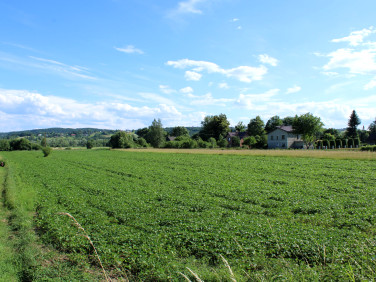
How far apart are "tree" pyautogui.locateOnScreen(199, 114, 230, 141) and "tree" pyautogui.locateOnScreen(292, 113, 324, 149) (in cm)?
4033

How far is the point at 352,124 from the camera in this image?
97438mm

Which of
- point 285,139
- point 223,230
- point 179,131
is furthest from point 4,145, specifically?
point 223,230

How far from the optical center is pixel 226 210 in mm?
12445

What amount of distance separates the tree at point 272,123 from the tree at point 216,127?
65.0 feet

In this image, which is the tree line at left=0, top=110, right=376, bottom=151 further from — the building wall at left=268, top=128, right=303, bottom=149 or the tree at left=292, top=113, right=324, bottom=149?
the building wall at left=268, top=128, right=303, bottom=149

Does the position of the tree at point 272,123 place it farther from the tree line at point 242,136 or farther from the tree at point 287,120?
the tree at point 287,120

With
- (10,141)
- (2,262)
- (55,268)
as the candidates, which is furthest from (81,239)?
(10,141)

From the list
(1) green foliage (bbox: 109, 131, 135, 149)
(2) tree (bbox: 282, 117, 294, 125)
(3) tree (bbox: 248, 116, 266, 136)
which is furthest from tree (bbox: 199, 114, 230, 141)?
(1) green foliage (bbox: 109, 131, 135, 149)

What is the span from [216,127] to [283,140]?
40.6 metres

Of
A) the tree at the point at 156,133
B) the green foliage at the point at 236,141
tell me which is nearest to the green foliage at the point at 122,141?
the tree at the point at 156,133

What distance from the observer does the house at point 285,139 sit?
80062 mm

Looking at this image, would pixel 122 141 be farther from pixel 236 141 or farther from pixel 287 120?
pixel 287 120

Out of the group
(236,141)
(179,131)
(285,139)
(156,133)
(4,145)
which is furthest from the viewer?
(179,131)

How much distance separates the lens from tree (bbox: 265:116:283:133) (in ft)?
379
